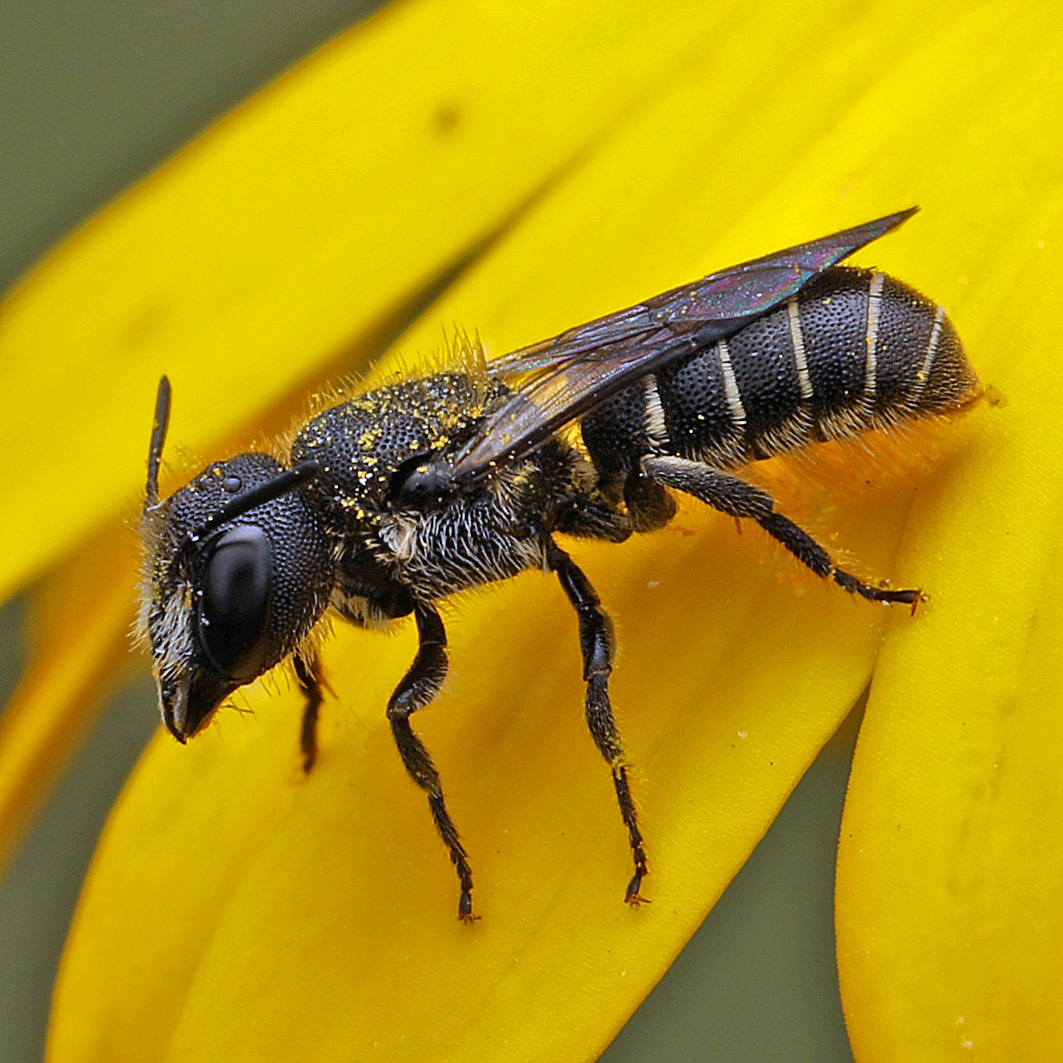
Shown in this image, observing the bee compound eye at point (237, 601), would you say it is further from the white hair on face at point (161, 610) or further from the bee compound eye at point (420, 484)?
the bee compound eye at point (420, 484)

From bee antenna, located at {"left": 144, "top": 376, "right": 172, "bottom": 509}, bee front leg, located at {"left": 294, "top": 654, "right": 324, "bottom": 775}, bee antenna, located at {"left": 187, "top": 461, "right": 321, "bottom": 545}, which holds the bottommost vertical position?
bee front leg, located at {"left": 294, "top": 654, "right": 324, "bottom": 775}

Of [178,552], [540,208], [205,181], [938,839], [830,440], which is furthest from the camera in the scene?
[205,181]

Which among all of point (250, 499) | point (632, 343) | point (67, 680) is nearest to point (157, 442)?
point (250, 499)

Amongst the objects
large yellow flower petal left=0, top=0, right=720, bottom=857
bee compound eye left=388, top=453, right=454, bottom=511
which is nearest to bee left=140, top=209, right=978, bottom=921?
bee compound eye left=388, top=453, right=454, bottom=511

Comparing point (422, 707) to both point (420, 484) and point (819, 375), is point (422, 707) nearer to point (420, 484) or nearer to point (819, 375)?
point (420, 484)

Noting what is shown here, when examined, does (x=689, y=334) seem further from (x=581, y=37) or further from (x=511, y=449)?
(x=581, y=37)

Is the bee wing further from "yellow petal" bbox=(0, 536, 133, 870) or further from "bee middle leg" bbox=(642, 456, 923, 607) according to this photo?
"yellow petal" bbox=(0, 536, 133, 870)

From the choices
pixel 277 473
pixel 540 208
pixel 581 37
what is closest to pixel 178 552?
pixel 277 473
